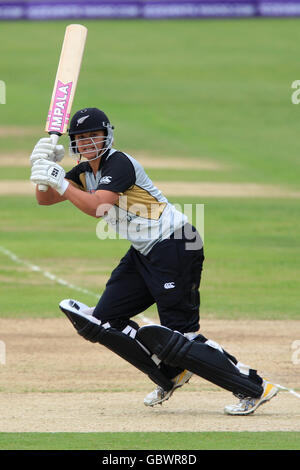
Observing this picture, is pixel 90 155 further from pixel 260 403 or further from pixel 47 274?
pixel 47 274

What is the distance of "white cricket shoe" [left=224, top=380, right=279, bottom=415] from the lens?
22.7ft

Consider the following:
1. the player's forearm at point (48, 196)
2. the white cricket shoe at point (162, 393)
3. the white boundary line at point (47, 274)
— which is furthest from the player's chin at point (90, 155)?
the white boundary line at point (47, 274)

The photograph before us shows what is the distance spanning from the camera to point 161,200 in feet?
23.6

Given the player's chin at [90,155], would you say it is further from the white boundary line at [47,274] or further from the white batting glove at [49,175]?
the white boundary line at [47,274]

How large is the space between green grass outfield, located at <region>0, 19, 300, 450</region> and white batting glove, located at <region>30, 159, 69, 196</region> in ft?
5.23

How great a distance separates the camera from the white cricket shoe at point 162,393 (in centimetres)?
718

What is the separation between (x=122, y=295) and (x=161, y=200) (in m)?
0.73

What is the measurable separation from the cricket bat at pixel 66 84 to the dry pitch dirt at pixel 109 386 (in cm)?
193

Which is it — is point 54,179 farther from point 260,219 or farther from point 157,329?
point 260,219

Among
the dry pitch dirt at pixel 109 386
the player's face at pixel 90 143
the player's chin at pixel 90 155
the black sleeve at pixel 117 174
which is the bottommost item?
the dry pitch dirt at pixel 109 386

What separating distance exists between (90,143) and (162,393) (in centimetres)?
182

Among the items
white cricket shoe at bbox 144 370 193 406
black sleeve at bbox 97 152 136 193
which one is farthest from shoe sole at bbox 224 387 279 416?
black sleeve at bbox 97 152 136 193

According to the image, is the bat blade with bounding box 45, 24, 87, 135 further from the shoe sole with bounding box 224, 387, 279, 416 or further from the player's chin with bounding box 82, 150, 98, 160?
the shoe sole with bounding box 224, 387, 279, 416
